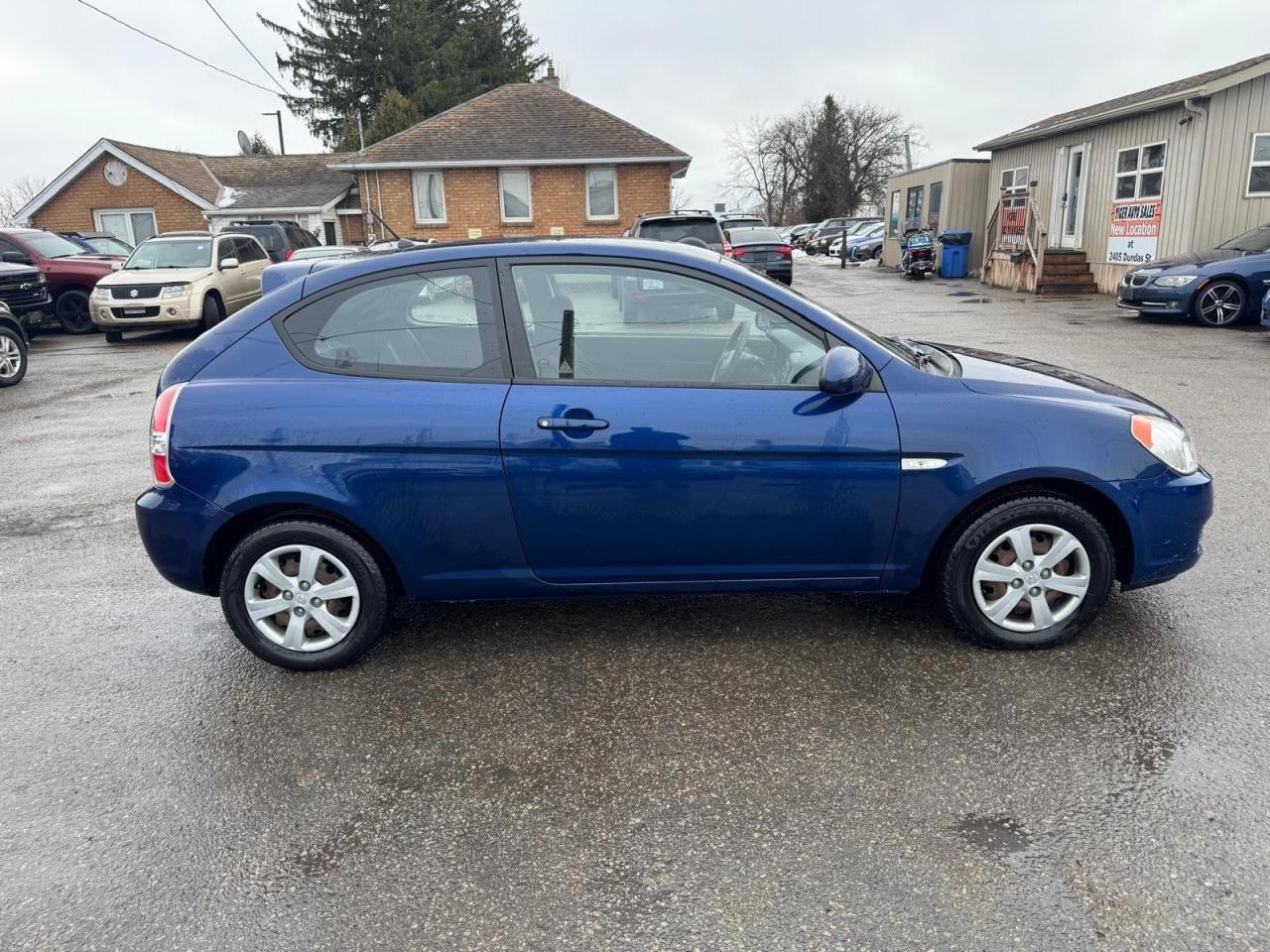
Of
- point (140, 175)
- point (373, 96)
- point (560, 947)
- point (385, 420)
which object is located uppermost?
point (373, 96)

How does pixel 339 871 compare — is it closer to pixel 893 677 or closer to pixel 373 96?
pixel 893 677

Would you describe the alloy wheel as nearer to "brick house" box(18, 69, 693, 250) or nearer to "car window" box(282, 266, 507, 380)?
"car window" box(282, 266, 507, 380)

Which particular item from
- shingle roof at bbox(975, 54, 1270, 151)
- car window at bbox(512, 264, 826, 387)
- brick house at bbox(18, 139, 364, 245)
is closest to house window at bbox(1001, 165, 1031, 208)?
shingle roof at bbox(975, 54, 1270, 151)

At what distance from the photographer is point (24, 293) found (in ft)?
45.2

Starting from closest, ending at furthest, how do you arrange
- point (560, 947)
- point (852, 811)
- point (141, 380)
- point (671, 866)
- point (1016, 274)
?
point (560, 947) → point (671, 866) → point (852, 811) → point (141, 380) → point (1016, 274)

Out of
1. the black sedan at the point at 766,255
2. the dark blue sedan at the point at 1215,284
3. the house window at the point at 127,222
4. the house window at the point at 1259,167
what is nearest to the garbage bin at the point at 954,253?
the black sedan at the point at 766,255

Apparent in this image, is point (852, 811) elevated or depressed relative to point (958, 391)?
depressed

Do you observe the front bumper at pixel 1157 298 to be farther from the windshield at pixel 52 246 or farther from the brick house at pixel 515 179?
the windshield at pixel 52 246

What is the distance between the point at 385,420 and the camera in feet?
11.0

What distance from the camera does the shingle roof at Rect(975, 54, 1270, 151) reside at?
15.4m

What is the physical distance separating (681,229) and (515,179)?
44.4ft

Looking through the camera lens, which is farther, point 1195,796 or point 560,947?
point 1195,796

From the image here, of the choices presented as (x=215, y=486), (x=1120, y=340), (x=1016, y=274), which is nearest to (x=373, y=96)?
(x=1016, y=274)

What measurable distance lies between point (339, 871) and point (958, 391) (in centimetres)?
267
